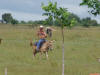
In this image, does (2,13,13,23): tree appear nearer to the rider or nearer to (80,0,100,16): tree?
the rider

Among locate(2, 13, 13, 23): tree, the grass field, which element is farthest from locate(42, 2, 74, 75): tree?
locate(2, 13, 13, 23): tree

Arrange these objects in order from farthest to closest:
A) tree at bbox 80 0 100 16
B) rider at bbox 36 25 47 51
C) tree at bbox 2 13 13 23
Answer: tree at bbox 2 13 13 23, rider at bbox 36 25 47 51, tree at bbox 80 0 100 16

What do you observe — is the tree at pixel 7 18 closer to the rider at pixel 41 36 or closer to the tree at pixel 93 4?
the rider at pixel 41 36

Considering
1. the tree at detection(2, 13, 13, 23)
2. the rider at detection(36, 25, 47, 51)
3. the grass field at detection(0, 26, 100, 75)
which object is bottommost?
the tree at detection(2, 13, 13, 23)

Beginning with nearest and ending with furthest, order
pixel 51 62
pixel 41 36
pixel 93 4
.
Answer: pixel 93 4, pixel 51 62, pixel 41 36

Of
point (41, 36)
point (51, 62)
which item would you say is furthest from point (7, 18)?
point (51, 62)

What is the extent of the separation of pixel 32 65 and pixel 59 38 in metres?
28.4

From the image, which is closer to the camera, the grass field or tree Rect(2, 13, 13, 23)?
the grass field

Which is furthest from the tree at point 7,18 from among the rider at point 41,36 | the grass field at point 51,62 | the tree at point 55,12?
the tree at point 55,12

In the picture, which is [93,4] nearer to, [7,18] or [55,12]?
[55,12]

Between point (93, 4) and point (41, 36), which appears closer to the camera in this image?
point (93, 4)

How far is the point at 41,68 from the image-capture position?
2620 cm

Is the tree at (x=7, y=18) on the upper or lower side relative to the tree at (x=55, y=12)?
lower

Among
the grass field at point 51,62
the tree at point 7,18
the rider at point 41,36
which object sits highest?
Answer: the rider at point 41,36
